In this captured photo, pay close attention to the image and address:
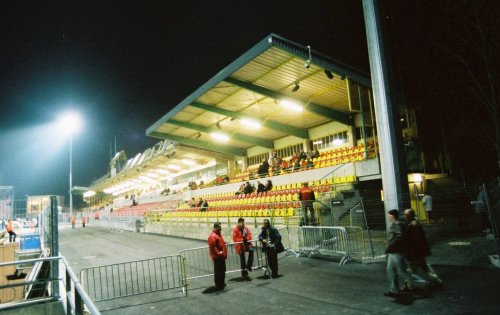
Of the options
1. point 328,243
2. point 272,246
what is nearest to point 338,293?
point 272,246

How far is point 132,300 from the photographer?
7.63 m

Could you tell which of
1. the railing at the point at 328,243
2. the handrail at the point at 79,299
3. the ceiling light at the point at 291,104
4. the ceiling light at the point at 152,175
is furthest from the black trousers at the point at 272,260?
the ceiling light at the point at 152,175

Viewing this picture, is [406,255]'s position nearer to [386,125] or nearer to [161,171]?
[386,125]

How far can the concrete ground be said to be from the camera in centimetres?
573

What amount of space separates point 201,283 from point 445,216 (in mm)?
9841

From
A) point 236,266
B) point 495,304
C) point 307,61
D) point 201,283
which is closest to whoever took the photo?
point 495,304

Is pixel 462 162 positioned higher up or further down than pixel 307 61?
further down

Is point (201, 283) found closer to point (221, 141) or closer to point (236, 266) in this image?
point (236, 266)

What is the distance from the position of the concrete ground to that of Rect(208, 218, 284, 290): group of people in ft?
1.19

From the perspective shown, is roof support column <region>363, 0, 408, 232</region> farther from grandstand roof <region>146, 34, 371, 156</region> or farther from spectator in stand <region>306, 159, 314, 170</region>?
spectator in stand <region>306, 159, 314, 170</region>

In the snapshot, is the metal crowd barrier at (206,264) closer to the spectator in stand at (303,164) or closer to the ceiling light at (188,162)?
the spectator in stand at (303,164)

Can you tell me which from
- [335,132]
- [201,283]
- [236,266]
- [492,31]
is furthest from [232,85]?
[492,31]

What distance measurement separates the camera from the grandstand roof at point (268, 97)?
52.8 feet

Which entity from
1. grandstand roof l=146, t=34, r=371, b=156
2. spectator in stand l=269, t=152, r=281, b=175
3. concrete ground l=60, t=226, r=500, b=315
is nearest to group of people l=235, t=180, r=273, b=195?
spectator in stand l=269, t=152, r=281, b=175
